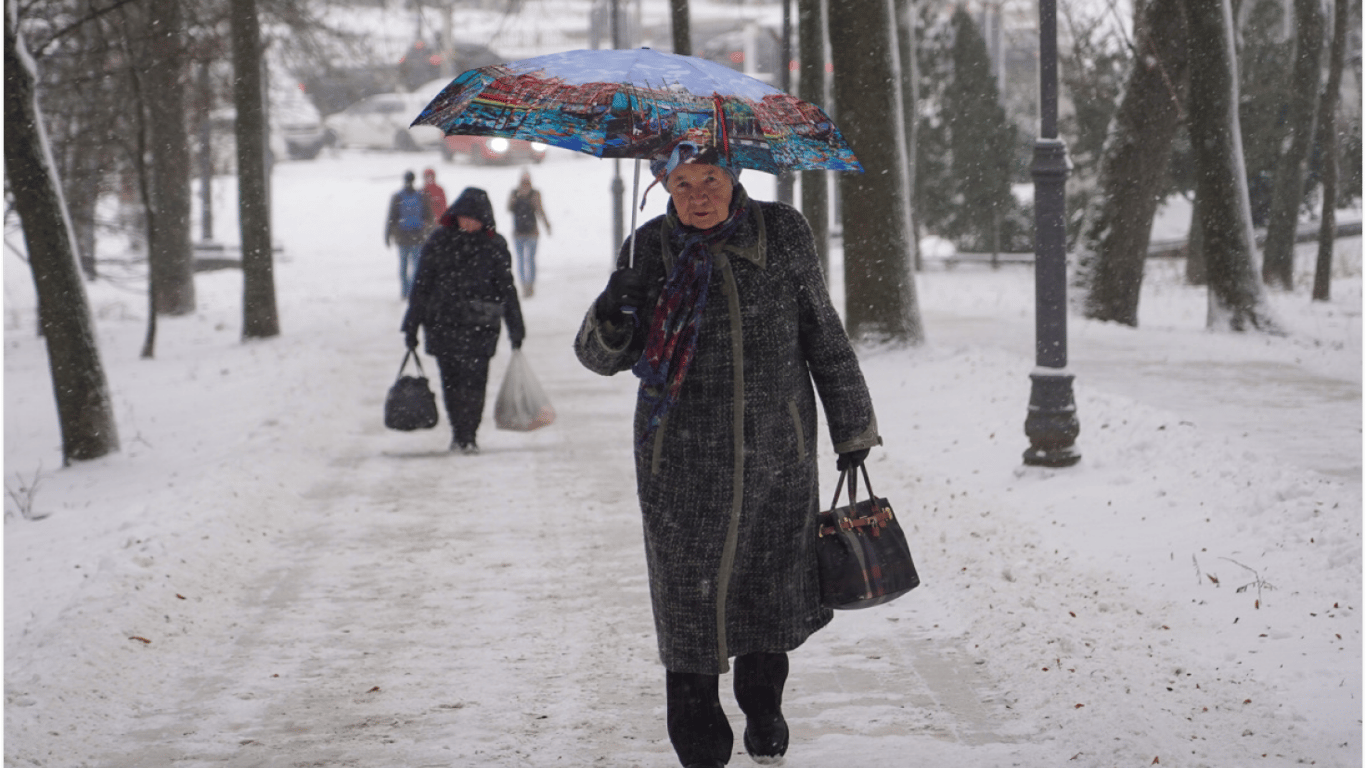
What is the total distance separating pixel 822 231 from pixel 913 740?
12154 mm

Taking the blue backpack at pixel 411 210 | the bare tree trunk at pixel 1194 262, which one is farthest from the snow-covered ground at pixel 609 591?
the bare tree trunk at pixel 1194 262

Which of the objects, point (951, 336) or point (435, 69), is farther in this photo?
point (435, 69)

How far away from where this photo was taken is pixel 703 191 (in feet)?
13.1

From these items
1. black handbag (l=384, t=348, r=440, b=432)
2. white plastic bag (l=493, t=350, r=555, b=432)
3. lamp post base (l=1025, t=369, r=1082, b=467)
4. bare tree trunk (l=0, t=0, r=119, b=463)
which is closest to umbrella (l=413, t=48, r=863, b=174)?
lamp post base (l=1025, t=369, r=1082, b=467)

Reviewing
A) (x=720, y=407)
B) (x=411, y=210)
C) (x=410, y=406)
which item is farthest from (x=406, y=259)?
(x=720, y=407)

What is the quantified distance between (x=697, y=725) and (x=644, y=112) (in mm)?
1803

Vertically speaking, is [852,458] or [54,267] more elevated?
[54,267]

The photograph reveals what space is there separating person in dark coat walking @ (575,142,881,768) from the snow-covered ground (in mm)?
603

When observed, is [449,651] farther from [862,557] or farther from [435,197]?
[435,197]

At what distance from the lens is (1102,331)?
16203 mm

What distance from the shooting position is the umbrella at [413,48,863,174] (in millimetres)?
4164

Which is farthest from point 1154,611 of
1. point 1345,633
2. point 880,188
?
point 880,188

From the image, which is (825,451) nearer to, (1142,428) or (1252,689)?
(1142,428)

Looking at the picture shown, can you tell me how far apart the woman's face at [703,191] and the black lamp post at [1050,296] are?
4.91m
